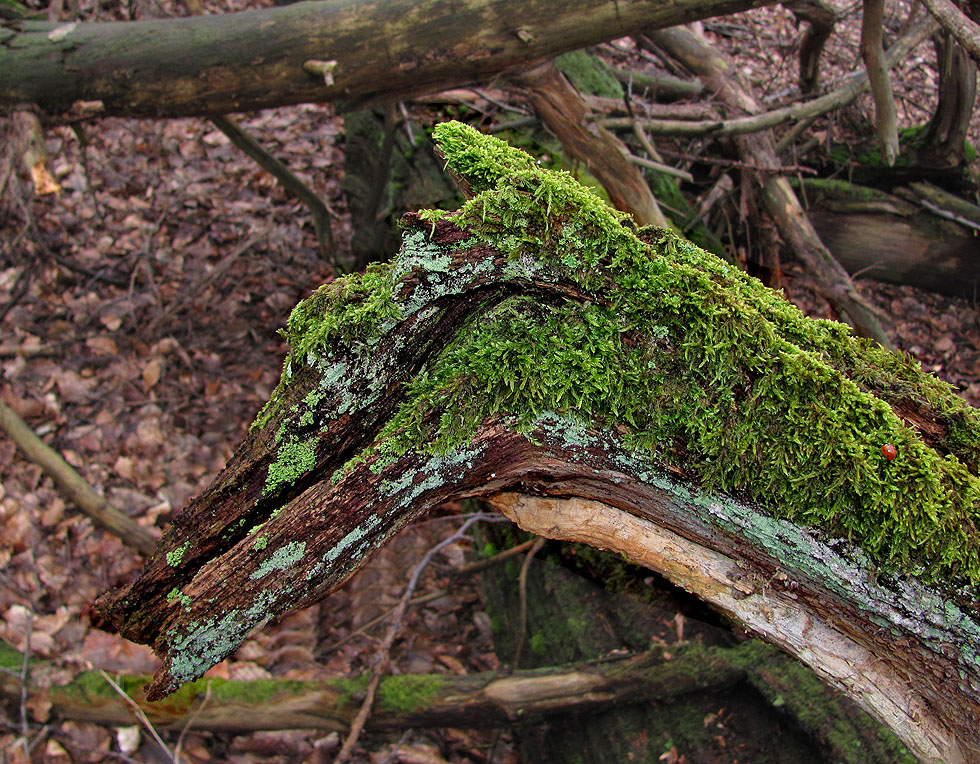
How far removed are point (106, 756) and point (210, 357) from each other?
2.75m

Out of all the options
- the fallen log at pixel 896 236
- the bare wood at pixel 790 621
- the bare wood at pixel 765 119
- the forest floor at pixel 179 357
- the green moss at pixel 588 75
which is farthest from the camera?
the fallen log at pixel 896 236

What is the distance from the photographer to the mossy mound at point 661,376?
1.43 m

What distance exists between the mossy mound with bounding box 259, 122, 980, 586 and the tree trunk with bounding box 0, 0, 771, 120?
6.96 ft

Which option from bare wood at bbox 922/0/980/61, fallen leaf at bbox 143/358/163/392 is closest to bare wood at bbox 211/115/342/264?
fallen leaf at bbox 143/358/163/392

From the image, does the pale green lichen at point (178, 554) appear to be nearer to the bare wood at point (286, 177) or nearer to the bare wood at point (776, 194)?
the bare wood at point (286, 177)

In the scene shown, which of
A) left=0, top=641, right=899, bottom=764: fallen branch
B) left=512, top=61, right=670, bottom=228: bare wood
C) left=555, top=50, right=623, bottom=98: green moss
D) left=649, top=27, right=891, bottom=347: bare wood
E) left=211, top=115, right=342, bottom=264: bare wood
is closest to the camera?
left=0, top=641, right=899, bottom=764: fallen branch

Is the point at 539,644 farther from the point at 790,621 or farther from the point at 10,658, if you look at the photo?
the point at 10,658

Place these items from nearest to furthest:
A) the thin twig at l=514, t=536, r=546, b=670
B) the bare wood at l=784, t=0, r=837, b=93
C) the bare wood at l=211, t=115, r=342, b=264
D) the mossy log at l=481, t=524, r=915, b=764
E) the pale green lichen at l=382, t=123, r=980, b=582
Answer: the pale green lichen at l=382, t=123, r=980, b=582 → the mossy log at l=481, t=524, r=915, b=764 → the thin twig at l=514, t=536, r=546, b=670 → the bare wood at l=784, t=0, r=837, b=93 → the bare wood at l=211, t=115, r=342, b=264

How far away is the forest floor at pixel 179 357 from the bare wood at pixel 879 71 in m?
1.30

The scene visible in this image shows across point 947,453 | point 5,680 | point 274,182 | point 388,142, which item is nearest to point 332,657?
point 5,680

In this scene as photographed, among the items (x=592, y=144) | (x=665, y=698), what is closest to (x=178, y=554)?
(x=665, y=698)

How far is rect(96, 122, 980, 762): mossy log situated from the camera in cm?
144

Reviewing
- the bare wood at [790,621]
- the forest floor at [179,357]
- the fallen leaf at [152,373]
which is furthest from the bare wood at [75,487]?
the bare wood at [790,621]

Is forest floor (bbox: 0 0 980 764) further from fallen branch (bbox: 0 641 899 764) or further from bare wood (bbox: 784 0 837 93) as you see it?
bare wood (bbox: 784 0 837 93)
